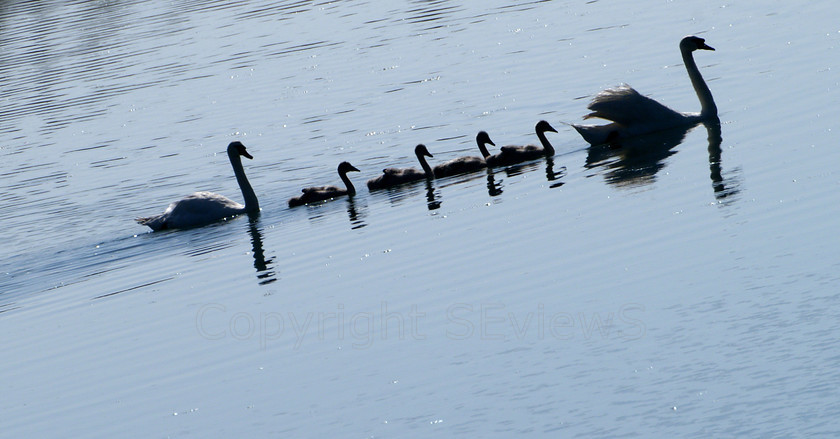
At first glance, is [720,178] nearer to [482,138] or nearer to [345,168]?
[482,138]

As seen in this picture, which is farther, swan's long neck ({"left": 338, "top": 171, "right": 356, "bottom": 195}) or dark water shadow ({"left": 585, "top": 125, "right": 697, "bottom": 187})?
swan's long neck ({"left": 338, "top": 171, "right": 356, "bottom": 195})

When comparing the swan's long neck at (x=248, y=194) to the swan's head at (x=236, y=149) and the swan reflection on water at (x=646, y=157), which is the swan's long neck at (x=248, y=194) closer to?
the swan's head at (x=236, y=149)

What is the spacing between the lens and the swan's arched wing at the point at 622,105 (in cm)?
1905

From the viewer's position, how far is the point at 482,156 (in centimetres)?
1978

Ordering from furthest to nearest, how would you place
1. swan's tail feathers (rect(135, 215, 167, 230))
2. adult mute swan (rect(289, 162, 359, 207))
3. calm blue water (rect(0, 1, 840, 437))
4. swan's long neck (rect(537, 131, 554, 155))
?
1. swan's long neck (rect(537, 131, 554, 155))
2. swan's tail feathers (rect(135, 215, 167, 230))
3. adult mute swan (rect(289, 162, 359, 207))
4. calm blue water (rect(0, 1, 840, 437))

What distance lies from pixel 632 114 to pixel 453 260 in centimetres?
Result: 660

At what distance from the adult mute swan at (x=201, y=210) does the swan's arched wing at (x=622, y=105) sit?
5115 mm

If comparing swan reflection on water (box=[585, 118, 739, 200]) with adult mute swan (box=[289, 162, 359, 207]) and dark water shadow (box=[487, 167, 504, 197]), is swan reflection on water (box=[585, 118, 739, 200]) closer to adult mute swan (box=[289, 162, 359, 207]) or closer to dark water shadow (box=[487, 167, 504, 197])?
dark water shadow (box=[487, 167, 504, 197])

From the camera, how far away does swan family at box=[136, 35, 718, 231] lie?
1836cm

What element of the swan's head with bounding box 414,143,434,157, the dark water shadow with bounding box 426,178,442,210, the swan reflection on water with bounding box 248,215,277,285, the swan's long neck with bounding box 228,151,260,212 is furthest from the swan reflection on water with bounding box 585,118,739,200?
the swan's long neck with bounding box 228,151,260,212

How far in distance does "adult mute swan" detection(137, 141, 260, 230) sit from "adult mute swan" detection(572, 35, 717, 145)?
4.87m

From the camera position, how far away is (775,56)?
22953mm

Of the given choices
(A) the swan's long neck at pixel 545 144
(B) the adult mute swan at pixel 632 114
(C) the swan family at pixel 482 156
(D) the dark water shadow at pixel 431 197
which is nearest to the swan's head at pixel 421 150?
(C) the swan family at pixel 482 156

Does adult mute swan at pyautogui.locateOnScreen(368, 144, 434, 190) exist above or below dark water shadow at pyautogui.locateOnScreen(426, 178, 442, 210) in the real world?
above
